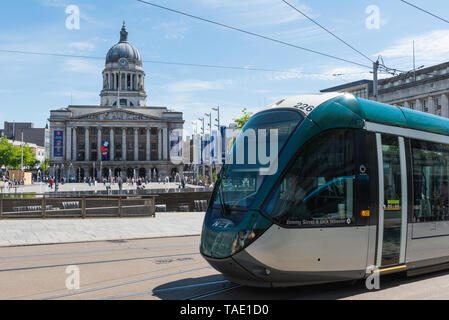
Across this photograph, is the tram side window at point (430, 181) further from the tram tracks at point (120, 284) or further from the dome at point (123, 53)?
the dome at point (123, 53)

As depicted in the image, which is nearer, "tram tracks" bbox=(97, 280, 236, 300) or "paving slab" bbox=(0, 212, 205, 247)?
"tram tracks" bbox=(97, 280, 236, 300)

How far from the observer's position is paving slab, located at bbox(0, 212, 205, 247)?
46.2ft

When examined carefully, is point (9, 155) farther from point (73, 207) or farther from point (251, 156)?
point (251, 156)

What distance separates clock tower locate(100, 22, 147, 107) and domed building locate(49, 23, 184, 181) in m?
4.82

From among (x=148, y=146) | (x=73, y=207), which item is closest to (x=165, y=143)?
(x=148, y=146)

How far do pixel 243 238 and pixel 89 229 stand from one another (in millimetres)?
11378

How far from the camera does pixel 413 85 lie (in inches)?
2516

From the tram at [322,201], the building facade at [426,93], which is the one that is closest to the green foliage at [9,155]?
the building facade at [426,93]

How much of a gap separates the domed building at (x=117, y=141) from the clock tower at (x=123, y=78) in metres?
4.82

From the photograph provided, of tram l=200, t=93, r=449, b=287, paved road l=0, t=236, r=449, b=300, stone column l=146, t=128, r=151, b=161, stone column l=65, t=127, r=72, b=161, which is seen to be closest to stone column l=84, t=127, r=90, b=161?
stone column l=65, t=127, r=72, b=161

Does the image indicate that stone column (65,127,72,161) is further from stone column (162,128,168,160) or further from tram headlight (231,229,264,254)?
tram headlight (231,229,264,254)

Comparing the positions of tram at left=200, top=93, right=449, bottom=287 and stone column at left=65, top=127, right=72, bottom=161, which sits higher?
stone column at left=65, top=127, right=72, bottom=161

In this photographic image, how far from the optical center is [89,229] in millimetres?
16516
